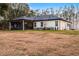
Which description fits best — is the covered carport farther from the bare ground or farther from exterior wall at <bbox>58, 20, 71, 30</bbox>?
exterior wall at <bbox>58, 20, 71, 30</bbox>

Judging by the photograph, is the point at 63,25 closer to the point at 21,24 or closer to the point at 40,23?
the point at 40,23

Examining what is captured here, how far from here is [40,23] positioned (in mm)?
→ 3496

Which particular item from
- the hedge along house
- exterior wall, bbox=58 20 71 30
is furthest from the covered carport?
exterior wall, bbox=58 20 71 30

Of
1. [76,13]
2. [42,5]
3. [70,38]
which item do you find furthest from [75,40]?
[42,5]

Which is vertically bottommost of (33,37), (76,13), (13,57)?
(13,57)

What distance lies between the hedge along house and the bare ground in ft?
0.25

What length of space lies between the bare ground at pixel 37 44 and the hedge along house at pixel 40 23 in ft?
0.25

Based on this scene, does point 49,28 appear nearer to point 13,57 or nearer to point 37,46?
→ point 37,46

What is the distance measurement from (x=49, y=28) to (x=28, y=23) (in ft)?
0.86

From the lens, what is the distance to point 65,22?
11.4ft

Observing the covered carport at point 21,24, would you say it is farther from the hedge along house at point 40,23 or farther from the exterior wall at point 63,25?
the exterior wall at point 63,25

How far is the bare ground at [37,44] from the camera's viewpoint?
337 centimetres

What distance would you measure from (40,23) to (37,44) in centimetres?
26

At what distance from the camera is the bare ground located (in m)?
3.37
